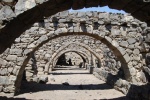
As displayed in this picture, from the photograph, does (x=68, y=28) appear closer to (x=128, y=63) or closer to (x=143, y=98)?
(x=128, y=63)

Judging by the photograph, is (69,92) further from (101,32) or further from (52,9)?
(52,9)

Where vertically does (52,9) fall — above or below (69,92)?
above


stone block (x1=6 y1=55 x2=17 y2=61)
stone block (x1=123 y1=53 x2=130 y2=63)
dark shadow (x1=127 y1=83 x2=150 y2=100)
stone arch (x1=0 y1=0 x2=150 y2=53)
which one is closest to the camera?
stone arch (x1=0 y1=0 x2=150 y2=53)

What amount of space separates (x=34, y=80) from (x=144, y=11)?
776 cm

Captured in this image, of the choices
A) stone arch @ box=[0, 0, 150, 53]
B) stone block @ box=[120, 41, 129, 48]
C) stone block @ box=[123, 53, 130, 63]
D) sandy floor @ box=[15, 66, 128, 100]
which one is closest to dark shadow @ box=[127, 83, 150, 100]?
sandy floor @ box=[15, 66, 128, 100]

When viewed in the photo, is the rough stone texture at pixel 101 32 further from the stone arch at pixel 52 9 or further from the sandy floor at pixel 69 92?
the stone arch at pixel 52 9

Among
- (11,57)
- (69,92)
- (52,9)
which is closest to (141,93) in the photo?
(52,9)

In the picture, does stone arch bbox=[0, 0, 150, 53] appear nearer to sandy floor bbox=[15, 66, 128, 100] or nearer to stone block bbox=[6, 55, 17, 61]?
sandy floor bbox=[15, 66, 128, 100]

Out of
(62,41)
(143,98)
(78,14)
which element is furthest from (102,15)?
(62,41)

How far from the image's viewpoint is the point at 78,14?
864 cm

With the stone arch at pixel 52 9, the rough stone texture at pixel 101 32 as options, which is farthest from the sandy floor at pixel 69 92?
the stone arch at pixel 52 9

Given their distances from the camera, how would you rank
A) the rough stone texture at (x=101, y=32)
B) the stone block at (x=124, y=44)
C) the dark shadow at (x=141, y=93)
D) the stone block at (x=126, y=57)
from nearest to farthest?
the dark shadow at (x=141, y=93) < the rough stone texture at (x=101, y=32) < the stone block at (x=126, y=57) < the stone block at (x=124, y=44)

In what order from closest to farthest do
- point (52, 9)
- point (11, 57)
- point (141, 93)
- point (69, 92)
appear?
1. point (52, 9)
2. point (141, 93)
3. point (11, 57)
4. point (69, 92)

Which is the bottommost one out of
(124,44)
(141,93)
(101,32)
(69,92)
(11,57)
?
(69,92)
